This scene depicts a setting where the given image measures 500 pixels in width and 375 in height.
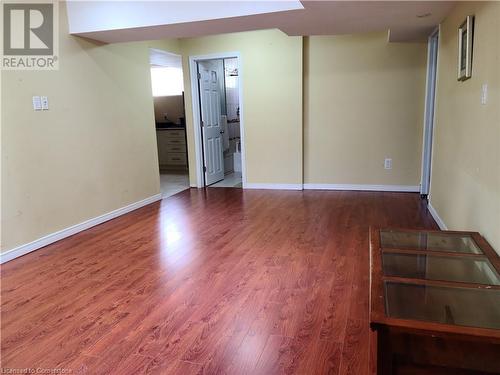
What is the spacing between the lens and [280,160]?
18.2ft

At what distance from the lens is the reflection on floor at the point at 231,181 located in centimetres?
616

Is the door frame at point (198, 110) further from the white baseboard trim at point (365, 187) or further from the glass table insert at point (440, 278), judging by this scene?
the glass table insert at point (440, 278)

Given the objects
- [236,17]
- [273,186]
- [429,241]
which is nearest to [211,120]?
[273,186]

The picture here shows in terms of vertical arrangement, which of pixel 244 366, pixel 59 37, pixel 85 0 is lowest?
pixel 244 366

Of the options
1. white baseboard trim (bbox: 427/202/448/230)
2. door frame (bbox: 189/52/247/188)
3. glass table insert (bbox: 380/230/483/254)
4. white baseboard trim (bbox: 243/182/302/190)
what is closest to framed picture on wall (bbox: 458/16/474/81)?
glass table insert (bbox: 380/230/483/254)

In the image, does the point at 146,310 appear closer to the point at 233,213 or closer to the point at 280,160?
the point at 233,213

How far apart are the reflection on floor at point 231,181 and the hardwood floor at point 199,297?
6.45ft

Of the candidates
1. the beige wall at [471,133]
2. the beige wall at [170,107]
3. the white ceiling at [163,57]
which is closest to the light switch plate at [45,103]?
the white ceiling at [163,57]

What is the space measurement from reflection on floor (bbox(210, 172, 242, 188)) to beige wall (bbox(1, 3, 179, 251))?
4.64 feet

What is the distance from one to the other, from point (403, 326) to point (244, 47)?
4814mm

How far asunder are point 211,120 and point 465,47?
13.4ft

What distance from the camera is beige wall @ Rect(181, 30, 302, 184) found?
17.2ft

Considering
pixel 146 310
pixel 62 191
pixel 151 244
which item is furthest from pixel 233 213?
pixel 146 310

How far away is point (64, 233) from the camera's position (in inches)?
144
